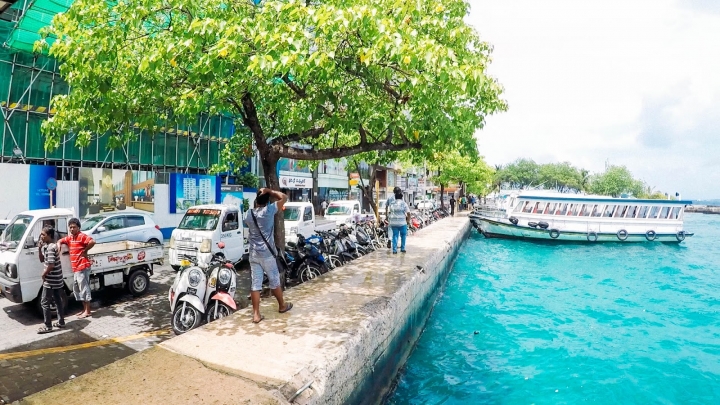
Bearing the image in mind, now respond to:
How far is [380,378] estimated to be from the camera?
5.46 meters

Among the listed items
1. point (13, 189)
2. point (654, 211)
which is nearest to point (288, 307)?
point (13, 189)

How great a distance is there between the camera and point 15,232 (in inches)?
287

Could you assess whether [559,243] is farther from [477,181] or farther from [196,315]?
[196,315]

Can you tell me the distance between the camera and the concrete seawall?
11.3ft

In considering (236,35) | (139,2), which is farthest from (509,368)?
(139,2)

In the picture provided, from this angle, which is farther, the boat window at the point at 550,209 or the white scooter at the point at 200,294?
Result: the boat window at the point at 550,209

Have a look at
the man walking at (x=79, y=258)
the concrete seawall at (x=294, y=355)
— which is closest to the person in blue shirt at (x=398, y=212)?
the concrete seawall at (x=294, y=355)

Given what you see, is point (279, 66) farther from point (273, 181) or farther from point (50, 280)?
point (50, 280)

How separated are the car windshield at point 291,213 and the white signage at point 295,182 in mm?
13350

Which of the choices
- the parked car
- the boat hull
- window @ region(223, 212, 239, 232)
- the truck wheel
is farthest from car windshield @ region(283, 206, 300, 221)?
the boat hull

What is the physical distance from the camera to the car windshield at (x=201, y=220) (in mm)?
10203

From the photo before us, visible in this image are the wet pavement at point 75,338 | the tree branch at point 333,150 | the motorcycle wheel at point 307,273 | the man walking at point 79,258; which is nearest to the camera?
the wet pavement at point 75,338

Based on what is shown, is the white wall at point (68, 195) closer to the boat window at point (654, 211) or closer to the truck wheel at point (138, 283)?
the truck wheel at point (138, 283)

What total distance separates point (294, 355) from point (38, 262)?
5.69m
